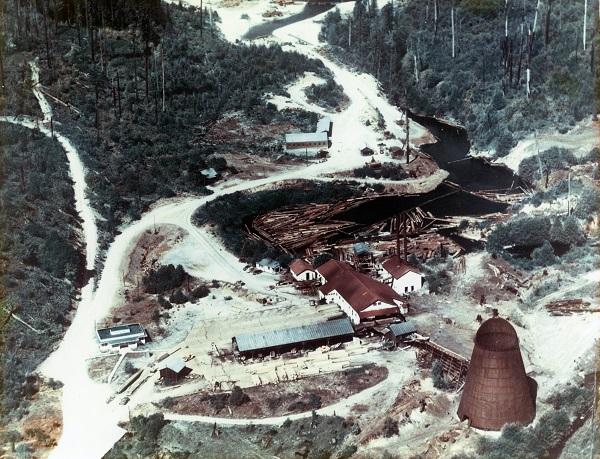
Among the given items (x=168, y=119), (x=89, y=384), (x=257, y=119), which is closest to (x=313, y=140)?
(x=257, y=119)

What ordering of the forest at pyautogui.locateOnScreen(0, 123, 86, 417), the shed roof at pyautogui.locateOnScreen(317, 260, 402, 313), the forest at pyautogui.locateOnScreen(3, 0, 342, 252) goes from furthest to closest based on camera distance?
1. the forest at pyautogui.locateOnScreen(3, 0, 342, 252)
2. the shed roof at pyautogui.locateOnScreen(317, 260, 402, 313)
3. the forest at pyautogui.locateOnScreen(0, 123, 86, 417)

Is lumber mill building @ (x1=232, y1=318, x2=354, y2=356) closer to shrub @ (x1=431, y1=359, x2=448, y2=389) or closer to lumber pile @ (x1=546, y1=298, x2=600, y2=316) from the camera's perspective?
shrub @ (x1=431, y1=359, x2=448, y2=389)

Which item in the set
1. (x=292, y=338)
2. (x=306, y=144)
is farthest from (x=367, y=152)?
(x=292, y=338)

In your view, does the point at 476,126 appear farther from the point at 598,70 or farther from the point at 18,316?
the point at 18,316

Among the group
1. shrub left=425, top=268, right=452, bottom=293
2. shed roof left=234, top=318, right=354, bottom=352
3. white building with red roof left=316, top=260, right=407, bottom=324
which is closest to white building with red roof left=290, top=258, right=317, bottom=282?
white building with red roof left=316, top=260, right=407, bottom=324

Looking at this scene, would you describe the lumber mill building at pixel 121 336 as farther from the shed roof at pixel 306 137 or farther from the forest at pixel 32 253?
the shed roof at pixel 306 137

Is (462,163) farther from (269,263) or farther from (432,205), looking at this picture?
(269,263)

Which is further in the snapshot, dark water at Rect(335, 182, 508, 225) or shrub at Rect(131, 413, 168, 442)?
dark water at Rect(335, 182, 508, 225)

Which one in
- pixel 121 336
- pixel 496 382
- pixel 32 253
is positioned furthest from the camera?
pixel 32 253
